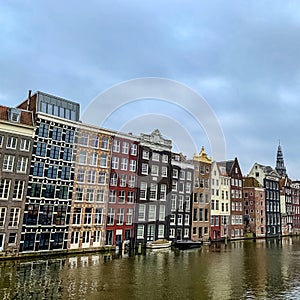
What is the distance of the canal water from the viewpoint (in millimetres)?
28031

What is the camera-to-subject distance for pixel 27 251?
46.5 m

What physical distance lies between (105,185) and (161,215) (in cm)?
1529

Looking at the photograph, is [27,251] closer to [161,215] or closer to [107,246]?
[107,246]

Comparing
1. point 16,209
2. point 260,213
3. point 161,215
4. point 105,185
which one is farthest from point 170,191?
point 260,213

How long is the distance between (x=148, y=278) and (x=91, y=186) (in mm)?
25841

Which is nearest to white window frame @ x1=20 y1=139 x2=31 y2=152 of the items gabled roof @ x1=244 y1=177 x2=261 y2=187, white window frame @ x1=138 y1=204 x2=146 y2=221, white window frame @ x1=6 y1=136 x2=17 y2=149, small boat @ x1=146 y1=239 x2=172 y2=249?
white window frame @ x1=6 y1=136 x2=17 y2=149

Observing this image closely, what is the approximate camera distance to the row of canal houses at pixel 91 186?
155 feet

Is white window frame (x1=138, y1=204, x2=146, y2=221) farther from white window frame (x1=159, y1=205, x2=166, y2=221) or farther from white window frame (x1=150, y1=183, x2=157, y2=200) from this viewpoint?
white window frame (x1=159, y1=205, x2=166, y2=221)

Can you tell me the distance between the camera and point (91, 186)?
57000mm

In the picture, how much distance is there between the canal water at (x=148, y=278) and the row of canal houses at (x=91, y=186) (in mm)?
6534

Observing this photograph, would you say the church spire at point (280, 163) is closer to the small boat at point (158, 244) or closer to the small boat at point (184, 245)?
the small boat at point (184, 245)

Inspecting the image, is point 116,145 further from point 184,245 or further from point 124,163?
point 184,245

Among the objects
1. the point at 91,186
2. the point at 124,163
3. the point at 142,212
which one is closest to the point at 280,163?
the point at 142,212

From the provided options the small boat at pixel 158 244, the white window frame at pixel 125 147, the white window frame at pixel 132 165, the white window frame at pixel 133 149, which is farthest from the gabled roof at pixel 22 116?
the small boat at pixel 158 244
